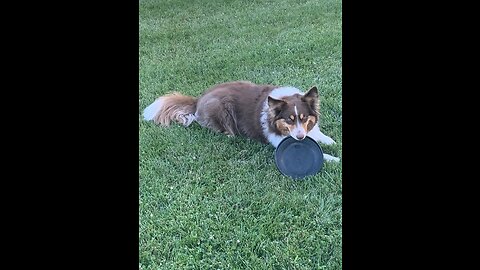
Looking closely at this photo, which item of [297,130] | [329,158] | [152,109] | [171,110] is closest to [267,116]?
[297,130]

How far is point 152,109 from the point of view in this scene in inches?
Result: 106

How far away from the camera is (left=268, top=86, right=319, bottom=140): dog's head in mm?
2418

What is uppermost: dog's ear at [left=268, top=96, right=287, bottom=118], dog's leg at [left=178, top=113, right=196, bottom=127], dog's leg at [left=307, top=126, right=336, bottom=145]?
dog's ear at [left=268, top=96, right=287, bottom=118]

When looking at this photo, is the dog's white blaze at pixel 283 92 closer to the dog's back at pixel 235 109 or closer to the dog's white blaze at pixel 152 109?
the dog's back at pixel 235 109

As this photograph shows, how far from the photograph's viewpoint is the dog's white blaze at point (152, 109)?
2684 millimetres

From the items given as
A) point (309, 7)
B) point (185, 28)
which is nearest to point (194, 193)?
point (185, 28)

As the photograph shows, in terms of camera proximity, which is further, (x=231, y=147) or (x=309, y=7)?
(x=309, y=7)

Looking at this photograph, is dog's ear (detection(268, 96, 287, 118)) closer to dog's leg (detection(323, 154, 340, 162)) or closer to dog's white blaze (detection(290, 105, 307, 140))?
dog's white blaze (detection(290, 105, 307, 140))

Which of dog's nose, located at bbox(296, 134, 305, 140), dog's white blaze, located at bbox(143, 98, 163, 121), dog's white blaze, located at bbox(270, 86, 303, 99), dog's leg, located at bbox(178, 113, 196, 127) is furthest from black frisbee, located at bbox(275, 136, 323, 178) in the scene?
dog's white blaze, located at bbox(143, 98, 163, 121)

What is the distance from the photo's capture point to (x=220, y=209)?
227 cm

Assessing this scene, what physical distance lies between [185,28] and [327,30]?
2.68 ft

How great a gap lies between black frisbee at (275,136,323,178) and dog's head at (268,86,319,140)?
0.13ft
